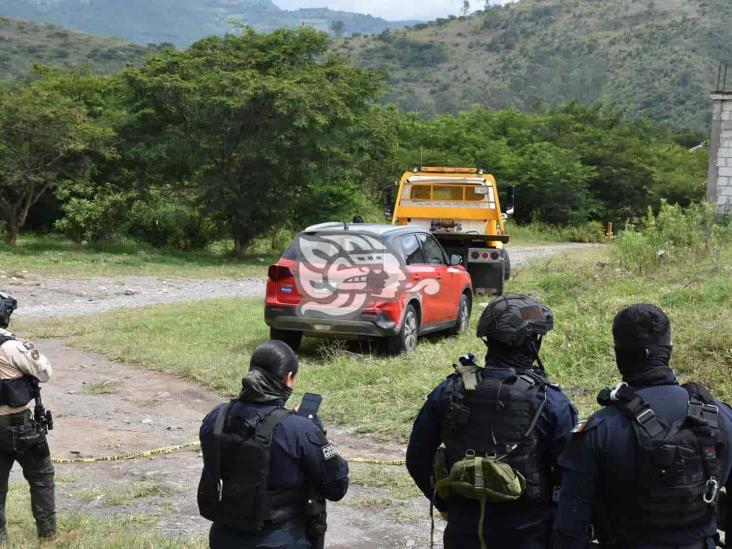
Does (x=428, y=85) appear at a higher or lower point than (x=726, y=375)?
higher

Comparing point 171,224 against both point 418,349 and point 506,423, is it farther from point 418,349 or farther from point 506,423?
point 506,423

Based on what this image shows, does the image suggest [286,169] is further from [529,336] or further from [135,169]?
[529,336]

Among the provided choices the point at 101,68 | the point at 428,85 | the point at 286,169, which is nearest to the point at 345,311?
the point at 286,169

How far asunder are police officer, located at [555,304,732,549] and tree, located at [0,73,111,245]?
20019 mm

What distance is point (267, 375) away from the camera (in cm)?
355

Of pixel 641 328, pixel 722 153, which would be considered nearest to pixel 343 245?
pixel 641 328

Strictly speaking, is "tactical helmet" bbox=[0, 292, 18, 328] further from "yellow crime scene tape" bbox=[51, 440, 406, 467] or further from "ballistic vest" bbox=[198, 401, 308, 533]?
"ballistic vest" bbox=[198, 401, 308, 533]

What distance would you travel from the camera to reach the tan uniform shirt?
16.2 feet

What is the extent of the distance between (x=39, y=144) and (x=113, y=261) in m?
3.54

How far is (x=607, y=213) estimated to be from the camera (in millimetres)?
38875

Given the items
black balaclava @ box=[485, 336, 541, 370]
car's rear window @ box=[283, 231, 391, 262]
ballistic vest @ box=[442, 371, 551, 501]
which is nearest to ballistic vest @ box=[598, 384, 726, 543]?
ballistic vest @ box=[442, 371, 551, 501]

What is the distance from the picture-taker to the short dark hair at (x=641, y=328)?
120 inches

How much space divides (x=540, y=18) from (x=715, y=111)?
117 metres

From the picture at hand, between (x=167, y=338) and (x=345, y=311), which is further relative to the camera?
(x=167, y=338)
